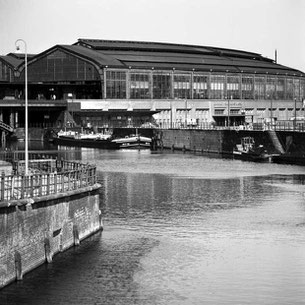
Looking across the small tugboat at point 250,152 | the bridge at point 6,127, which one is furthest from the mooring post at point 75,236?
the bridge at point 6,127

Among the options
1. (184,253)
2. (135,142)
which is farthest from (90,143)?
(184,253)

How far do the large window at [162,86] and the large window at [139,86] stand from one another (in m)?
2.11

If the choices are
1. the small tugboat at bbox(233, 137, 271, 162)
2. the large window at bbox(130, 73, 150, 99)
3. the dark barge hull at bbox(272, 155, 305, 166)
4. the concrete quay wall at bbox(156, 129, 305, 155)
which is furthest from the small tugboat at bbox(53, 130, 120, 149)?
the dark barge hull at bbox(272, 155, 305, 166)

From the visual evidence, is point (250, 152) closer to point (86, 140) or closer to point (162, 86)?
point (86, 140)

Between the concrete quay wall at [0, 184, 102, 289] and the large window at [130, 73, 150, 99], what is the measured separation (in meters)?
149

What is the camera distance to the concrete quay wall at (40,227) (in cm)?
3353

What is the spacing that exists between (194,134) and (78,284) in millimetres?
116412

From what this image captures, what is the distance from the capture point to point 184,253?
43156mm

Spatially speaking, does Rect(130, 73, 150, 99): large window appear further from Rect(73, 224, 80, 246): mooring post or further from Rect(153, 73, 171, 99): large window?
Rect(73, 224, 80, 246): mooring post

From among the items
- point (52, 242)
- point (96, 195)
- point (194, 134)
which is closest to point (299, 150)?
point (194, 134)

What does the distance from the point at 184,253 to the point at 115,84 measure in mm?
150073

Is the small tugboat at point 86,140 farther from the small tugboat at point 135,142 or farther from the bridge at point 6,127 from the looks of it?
the bridge at point 6,127

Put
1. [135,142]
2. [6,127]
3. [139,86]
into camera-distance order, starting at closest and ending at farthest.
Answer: [135,142] → [6,127] → [139,86]

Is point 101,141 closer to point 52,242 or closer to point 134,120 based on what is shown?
point 134,120
